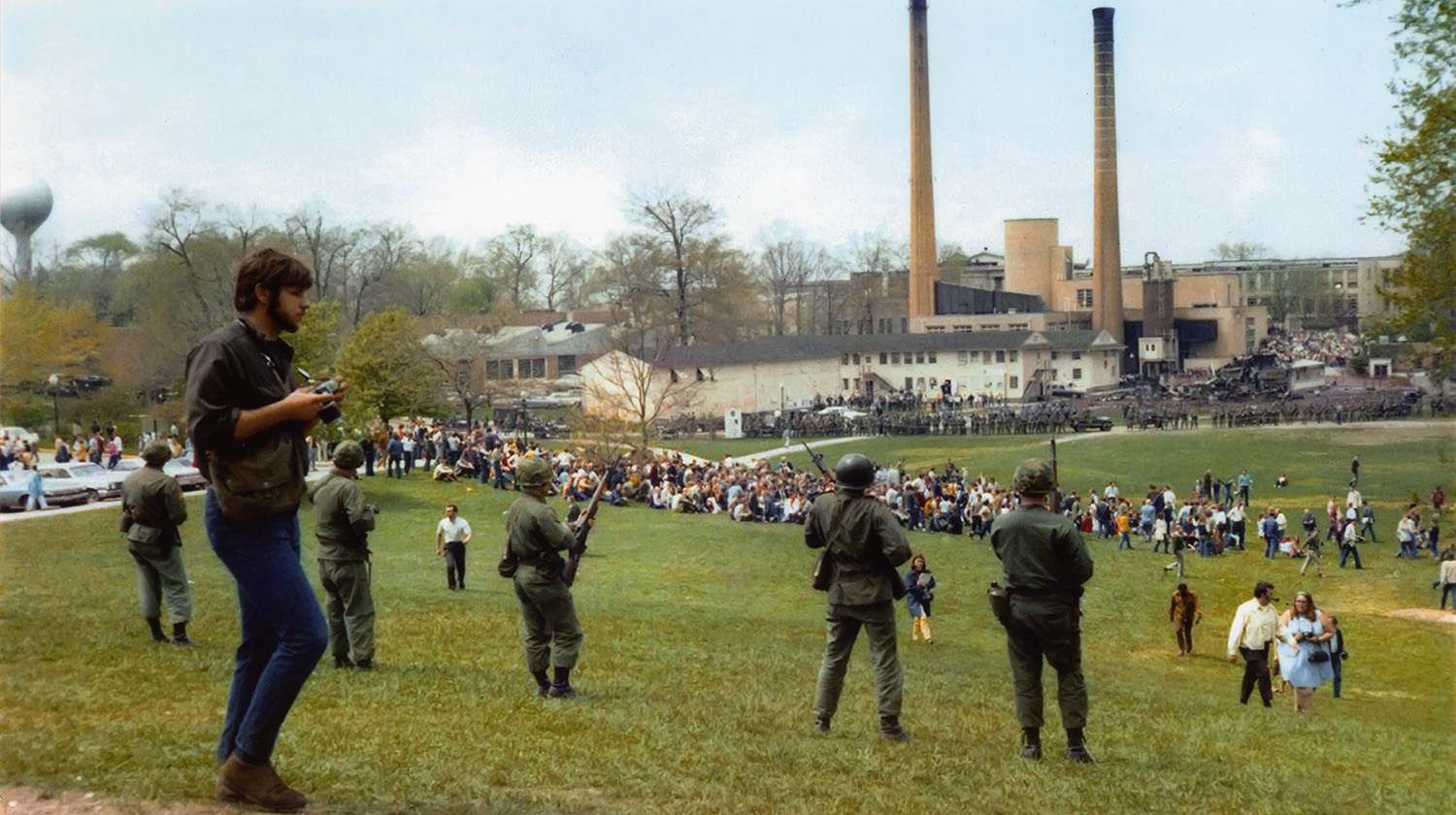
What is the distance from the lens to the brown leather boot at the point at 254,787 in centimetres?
455

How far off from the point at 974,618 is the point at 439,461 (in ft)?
57.1

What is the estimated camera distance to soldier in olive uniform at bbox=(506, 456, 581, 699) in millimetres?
8062

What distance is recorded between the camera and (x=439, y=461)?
3328cm

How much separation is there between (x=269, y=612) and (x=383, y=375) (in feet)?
88.4

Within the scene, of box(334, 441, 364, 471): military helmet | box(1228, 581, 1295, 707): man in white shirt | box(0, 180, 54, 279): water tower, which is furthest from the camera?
box(0, 180, 54, 279): water tower

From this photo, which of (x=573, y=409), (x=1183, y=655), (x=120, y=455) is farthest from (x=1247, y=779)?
(x=573, y=409)

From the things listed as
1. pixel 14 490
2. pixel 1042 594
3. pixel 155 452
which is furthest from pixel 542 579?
pixel 14 490

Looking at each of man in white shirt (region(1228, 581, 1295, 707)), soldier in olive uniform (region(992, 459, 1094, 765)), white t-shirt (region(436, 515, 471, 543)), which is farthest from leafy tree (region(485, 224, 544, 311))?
soldier in olive uniform (region(992, 459, 1094, 765))

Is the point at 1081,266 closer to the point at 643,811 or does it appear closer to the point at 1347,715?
the point at 1347,715

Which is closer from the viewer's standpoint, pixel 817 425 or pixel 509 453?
pixel 509 453

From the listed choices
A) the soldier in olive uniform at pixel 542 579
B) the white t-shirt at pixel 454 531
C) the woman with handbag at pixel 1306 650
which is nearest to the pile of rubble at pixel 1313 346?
the white t-shirt at pixel 454 531

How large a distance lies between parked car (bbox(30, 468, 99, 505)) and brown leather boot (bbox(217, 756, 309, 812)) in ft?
79.7

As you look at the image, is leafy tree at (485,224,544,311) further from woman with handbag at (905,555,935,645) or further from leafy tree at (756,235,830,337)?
woman with handbag at (905,555,935,645)

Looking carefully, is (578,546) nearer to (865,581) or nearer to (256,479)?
(865,581)
